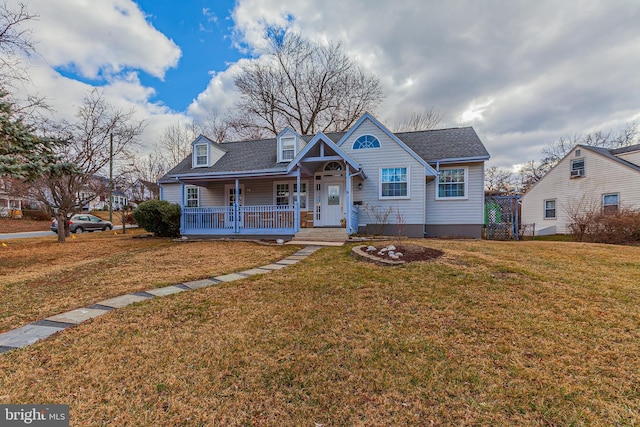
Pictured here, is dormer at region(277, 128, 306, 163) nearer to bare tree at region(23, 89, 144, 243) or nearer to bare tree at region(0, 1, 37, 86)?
bare tree at region(23, 89, 144, 243)

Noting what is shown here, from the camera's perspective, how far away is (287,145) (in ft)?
45.0

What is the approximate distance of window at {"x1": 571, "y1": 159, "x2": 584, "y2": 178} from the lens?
→ 17641 millimetres

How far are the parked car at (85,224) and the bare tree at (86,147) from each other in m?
7.80

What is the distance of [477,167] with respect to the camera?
476 inches

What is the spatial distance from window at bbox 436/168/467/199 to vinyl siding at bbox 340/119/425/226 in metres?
1.35

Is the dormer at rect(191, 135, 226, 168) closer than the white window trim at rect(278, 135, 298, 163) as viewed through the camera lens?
No

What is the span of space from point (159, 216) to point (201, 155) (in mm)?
3908

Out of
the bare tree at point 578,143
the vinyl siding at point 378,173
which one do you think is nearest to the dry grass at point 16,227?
the vinyl siding at point 378,173

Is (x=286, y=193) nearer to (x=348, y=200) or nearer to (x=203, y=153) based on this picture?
(x=348, y=200)

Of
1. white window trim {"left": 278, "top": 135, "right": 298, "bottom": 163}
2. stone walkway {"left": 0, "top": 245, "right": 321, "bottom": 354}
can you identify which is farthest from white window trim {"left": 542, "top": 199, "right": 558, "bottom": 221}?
stone walkway {"left": 0, "top": 245, "right": 321, "bottom": 354}

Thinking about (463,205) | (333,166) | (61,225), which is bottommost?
(61,225)

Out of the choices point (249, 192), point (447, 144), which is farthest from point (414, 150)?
point (249, 192)

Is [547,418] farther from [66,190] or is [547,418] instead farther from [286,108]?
[286,108]

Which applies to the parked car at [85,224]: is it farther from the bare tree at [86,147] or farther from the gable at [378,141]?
the gable at [378,141]
